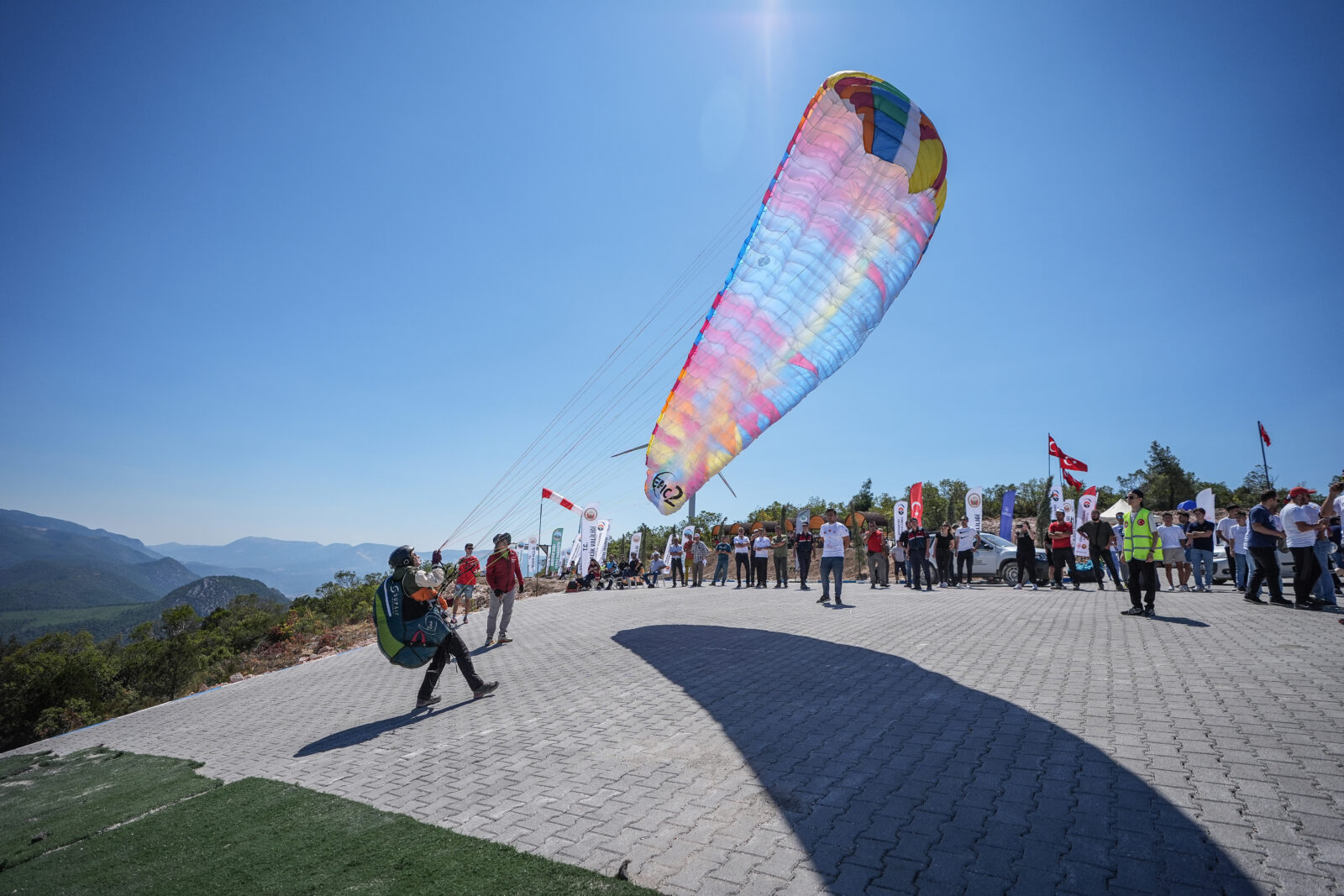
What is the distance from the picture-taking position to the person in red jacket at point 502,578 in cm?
972

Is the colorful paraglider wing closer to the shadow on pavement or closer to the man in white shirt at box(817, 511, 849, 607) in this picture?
the man in white shirt at box(817, 511, 849, 607)

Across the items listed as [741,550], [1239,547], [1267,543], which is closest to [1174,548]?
[1239,547]

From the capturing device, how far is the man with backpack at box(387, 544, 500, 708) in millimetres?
6508

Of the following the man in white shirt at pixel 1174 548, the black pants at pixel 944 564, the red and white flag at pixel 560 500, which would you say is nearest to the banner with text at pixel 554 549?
the red and white flag at pixel 560 500

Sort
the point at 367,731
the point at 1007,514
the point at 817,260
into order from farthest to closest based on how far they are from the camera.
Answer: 1. the point at 1007,514
2. the point at 817,260
3. the point at 367,731

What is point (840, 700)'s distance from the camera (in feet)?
18.2

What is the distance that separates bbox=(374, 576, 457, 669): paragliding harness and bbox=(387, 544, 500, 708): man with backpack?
4 cm

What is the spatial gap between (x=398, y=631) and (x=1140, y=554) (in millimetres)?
10156

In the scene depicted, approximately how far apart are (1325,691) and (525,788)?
20.3 ft

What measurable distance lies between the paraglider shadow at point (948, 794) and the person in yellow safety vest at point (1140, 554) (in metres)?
5.28

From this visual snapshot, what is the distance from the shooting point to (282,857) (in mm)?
3428

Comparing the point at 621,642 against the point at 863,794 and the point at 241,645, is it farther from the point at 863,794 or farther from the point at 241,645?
the point at 241,645

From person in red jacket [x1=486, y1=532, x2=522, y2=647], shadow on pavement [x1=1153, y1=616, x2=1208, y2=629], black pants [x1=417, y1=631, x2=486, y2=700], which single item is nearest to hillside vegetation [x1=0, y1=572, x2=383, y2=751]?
person in red jacket [x1=486, y1=532, x2=522, y2=647]

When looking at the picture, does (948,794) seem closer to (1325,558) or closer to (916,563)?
Result: (1325,558)
